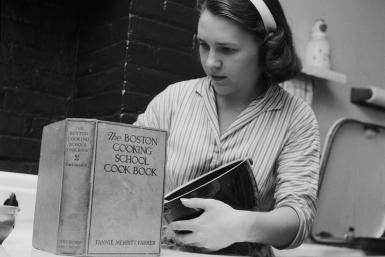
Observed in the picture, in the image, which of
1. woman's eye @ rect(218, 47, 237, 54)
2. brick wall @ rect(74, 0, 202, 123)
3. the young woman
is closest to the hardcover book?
the young woman

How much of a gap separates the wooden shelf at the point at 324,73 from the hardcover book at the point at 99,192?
4.42 feet

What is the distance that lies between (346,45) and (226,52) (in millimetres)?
1300

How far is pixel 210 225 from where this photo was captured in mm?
896

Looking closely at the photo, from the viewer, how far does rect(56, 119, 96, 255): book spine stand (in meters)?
0.68

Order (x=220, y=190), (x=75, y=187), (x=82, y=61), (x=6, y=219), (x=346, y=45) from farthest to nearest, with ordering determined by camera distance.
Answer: (x=346, y=45)
(x=82, y=61)
(x=220, y=190)
(x=6, y=219)
(x=75, y=187)

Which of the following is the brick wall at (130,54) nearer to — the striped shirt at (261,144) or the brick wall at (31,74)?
the brick wall at (31,74)

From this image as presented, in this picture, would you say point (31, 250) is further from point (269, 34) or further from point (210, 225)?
point (269, 34)

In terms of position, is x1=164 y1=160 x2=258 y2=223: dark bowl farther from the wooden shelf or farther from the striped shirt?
the wooden shelf

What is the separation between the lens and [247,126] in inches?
47.6

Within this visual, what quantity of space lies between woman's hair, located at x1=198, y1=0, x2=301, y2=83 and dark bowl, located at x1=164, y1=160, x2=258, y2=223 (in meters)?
0.36

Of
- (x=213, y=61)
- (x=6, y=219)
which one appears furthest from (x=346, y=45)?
(x=6, y=219)

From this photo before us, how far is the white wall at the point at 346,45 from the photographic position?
84.1 inches

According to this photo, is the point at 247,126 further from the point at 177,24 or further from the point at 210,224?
the point at 177,24

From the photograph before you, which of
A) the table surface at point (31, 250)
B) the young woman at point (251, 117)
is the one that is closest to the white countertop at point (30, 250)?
the table surface at point (31, 250)
